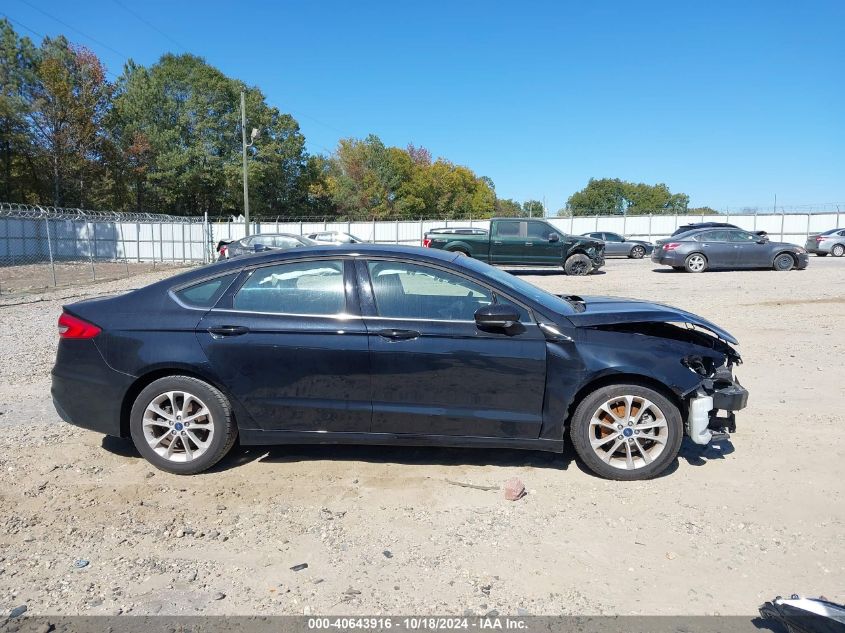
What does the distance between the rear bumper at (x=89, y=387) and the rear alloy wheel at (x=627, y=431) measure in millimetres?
3134

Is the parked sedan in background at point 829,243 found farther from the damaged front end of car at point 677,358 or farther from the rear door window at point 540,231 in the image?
the damaged front end of car at point 677,358

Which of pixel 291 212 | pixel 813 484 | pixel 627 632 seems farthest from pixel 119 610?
pixel 291 212

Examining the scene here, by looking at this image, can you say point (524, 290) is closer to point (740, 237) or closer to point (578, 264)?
point (578, 264)

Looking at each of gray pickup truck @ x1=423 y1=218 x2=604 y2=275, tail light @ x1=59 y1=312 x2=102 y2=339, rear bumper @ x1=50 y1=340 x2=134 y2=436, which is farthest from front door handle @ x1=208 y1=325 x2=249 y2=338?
gray pickup truck @ x1=423 y1=218 x2=604 y2=275

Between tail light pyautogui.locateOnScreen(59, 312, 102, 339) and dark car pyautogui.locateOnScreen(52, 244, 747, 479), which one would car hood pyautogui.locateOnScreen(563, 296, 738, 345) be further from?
tail light pyautogui.locateOnScreen(59, 312, 102, 339)

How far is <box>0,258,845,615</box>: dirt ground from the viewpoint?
9.48ft

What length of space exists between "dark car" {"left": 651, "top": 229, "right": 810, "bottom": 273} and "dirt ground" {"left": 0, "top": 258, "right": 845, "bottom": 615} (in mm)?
15145

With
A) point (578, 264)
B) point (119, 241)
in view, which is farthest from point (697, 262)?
point (119, 241)

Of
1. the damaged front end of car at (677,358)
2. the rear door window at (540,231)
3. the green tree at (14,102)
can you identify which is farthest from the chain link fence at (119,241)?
the damaged front end of car at (677,358)

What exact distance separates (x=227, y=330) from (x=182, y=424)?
0.73 m

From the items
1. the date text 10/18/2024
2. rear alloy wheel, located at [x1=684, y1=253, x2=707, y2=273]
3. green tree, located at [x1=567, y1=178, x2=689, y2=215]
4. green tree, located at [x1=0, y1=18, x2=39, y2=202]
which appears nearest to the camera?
the date text 10/18/2024

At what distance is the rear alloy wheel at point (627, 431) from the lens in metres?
3.97

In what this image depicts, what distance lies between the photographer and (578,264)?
19172 mm

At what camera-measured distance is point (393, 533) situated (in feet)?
11.4
